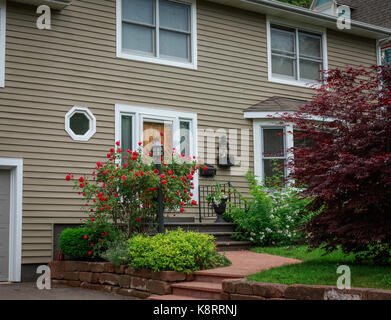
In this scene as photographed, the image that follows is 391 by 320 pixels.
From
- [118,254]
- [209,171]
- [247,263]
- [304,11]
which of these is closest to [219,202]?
[209,171]

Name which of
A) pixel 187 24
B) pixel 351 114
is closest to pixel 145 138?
pixel 187 24

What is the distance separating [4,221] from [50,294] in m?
2.48

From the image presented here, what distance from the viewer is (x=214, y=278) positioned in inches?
279

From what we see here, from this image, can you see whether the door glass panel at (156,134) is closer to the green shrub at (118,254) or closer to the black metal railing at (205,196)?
the black metal railing at (205,196)

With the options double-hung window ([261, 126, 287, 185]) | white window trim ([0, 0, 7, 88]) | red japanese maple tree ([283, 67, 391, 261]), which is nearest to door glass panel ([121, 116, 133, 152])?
white window trim ([0, 0, 7, 88])

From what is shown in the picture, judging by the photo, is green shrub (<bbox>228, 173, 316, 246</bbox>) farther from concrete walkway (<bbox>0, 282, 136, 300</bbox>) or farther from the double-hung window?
concrete walkway (<bbox>0, 282, 136, 300</bbox>)

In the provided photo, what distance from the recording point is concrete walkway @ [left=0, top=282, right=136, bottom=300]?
734cm

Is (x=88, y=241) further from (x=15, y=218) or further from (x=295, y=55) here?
(x=295, y=55)

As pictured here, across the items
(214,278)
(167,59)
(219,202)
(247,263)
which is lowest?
(214,278)

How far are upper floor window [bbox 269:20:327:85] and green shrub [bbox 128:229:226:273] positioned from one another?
6.59 metres

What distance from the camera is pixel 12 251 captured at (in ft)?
31.1

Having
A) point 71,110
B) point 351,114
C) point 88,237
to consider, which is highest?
point 71,110
